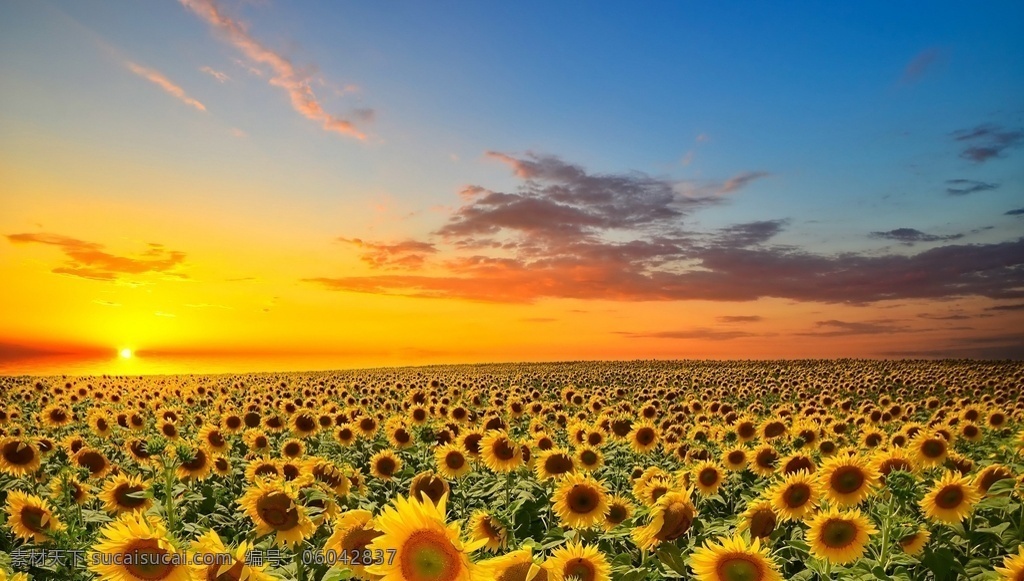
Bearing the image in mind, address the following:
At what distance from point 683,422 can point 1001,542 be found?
977 centimetres

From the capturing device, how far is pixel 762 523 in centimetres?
639

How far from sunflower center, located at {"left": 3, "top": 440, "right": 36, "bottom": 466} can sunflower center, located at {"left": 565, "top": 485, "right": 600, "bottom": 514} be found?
961 cm

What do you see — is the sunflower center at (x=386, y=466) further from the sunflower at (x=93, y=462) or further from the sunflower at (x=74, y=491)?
the sunflower at (x=93, y=462)

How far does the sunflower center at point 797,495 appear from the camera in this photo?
7125mm

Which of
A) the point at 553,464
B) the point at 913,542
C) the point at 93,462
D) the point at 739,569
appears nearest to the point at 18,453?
the point at 93,462

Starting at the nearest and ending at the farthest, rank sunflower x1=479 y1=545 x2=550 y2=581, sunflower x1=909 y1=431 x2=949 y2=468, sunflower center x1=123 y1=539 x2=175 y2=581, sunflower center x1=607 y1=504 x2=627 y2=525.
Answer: sunflower x1=479 y1=545 x2=550 y2=581 < sunflower center x1=123 y1=539 x2=175 y2=581 < sunflower center x1=607 y1=504 x2=627 y2=525 < sunflower x1=909 y1=431 x2=949 y2=468

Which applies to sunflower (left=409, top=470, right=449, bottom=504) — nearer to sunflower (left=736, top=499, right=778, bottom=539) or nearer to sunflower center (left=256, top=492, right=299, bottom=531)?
sunflower center (left=256, top=492, right=299, bottom=531)

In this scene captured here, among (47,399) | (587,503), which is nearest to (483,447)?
(587,503)

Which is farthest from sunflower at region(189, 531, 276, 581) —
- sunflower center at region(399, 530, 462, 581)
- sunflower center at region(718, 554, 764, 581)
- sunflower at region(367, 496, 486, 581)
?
sunflower center at region(718, 554, 764, 581)

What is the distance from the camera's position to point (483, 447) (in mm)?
10211

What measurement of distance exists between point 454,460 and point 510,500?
6.46ft

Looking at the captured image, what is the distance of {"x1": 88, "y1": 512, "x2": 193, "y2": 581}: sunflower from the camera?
13.9 feet

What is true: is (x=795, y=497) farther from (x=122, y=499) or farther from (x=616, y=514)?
(x=122, y=499)

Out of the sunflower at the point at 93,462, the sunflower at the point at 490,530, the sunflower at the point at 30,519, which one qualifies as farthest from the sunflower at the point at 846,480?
the sunflower at the point at 93,462
